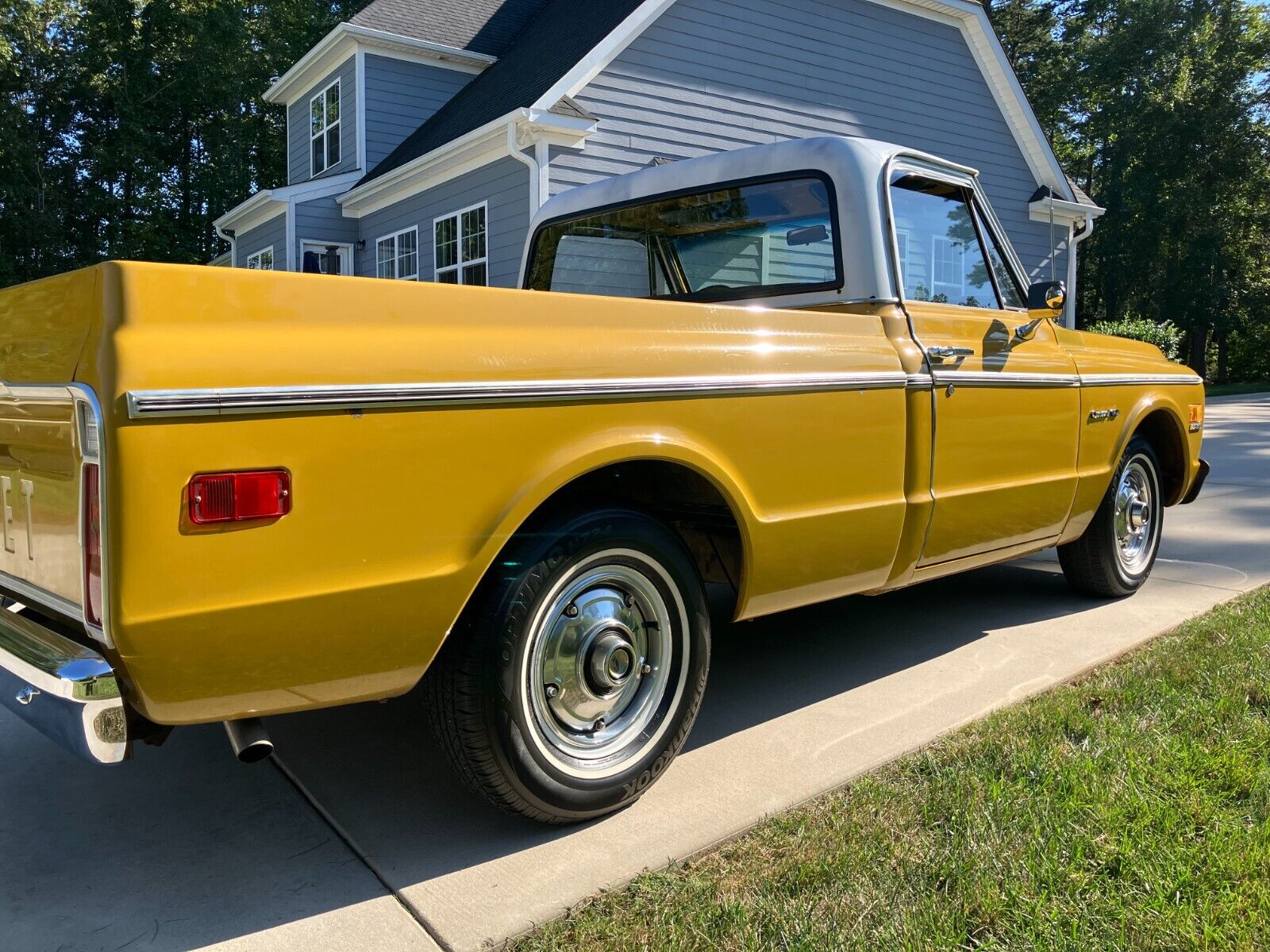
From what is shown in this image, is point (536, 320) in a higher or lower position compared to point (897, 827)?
higher

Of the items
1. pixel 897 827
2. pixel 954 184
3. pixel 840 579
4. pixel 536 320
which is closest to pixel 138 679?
pixel 536 320

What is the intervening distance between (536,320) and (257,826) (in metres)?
1.62

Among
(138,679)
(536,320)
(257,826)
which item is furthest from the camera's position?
(257,826)

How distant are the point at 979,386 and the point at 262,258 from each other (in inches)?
648

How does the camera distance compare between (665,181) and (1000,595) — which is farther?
(1000,595)

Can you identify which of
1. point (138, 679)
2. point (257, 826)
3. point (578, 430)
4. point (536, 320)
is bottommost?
point (257, 826)

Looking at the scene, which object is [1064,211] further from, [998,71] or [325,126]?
[325,126]

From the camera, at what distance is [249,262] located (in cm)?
1902

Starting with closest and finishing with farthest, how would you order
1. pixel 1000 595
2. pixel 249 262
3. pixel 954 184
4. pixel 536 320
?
pixel 536 320
pixel 954 184
pixel 1000 595
pixel 249 262

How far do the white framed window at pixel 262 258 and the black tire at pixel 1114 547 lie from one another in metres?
15.1

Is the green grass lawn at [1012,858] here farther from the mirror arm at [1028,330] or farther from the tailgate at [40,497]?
the mirror arm at [1028,330]

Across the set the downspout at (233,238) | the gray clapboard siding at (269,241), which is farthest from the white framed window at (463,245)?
the downspout at (233,238)

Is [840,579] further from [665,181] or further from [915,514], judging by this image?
[665,181]

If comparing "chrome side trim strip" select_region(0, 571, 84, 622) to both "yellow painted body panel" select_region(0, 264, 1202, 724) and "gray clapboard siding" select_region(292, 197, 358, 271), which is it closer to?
"yellow painted body panel" select_region(0, 264, 1202, 724)
